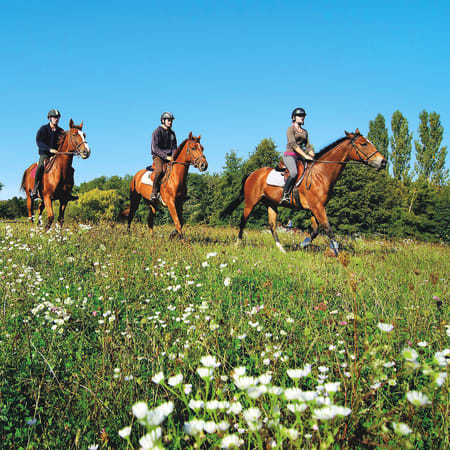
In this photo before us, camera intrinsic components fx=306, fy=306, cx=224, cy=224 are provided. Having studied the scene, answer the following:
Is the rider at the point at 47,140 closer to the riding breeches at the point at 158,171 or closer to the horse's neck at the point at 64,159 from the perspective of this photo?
the horse's neck at the point at 64,159

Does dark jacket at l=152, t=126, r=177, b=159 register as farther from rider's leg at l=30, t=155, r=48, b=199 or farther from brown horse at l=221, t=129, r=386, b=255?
brown horse at l=221, t=129, r=386, b=255

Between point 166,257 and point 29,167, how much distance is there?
422 inches

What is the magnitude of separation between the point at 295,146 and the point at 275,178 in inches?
58.8

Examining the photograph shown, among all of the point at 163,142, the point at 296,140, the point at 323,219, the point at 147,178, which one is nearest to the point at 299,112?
the point at 296,140

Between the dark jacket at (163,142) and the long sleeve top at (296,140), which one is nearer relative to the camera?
the long sleeve top at (296,140)

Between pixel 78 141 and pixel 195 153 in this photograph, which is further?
pixel 78 141

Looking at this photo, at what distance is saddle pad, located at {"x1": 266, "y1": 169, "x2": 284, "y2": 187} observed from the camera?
10.3 m

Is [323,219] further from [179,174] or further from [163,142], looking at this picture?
[163,142]

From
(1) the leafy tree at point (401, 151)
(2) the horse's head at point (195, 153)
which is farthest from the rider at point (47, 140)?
(1) the leafy tree at point (401, 151)

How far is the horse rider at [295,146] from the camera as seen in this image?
30.3 ft

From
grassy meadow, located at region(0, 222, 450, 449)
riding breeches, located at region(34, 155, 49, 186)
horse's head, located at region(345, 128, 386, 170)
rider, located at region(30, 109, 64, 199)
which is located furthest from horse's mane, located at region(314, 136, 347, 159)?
riding breeches, located at region(34, 155, 49, 186)

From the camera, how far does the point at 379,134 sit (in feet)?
187

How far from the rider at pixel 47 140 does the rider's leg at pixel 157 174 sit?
316 cm

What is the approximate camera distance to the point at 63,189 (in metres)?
9.80
